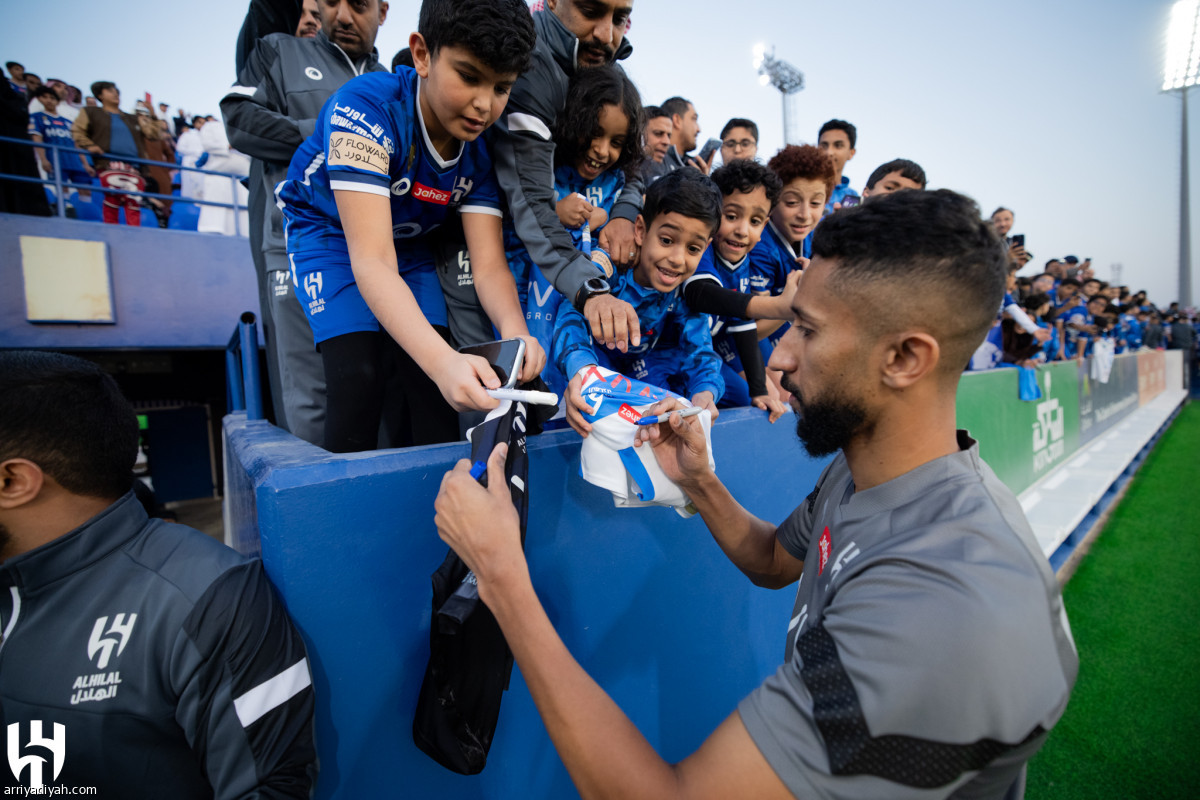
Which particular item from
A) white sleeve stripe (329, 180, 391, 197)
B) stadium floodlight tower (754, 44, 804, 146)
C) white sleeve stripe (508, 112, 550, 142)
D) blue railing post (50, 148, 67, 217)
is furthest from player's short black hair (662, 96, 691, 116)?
stadium floodlight tower (754, 44, 804, 146)

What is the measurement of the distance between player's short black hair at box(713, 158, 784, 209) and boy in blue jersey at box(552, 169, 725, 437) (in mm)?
565

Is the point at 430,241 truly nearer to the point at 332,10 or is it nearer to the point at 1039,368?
the point at 332,10

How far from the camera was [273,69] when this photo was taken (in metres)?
2.28

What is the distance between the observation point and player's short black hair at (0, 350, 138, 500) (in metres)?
1.05

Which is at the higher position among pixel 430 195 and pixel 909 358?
pixel 430 195

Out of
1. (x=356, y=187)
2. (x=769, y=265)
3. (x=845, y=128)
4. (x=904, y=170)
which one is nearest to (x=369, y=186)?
(x=356, y=187)

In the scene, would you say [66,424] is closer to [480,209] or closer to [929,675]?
[480,209]

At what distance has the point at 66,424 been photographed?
3.63 ft

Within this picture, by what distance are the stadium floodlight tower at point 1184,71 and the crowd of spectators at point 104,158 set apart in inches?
1605

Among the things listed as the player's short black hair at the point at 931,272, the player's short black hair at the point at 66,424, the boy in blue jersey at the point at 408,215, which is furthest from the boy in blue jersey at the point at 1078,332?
the player's short black hair at the point at 66,424

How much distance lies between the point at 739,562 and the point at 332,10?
2.57m

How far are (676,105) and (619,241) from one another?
3.07 m

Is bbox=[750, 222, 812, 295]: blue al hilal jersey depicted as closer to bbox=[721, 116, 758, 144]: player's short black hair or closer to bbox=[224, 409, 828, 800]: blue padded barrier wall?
bbox=[224, 409, 828, 800]: blue padded barrier wall

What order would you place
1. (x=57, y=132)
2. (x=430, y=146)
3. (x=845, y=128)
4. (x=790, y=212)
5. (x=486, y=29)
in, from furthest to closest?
1. (x=57, y=132)
2. (x=845, y=128)
3. (x=790, y=212)
4. (x=430, y=146)
5. (x=486, y=29)
